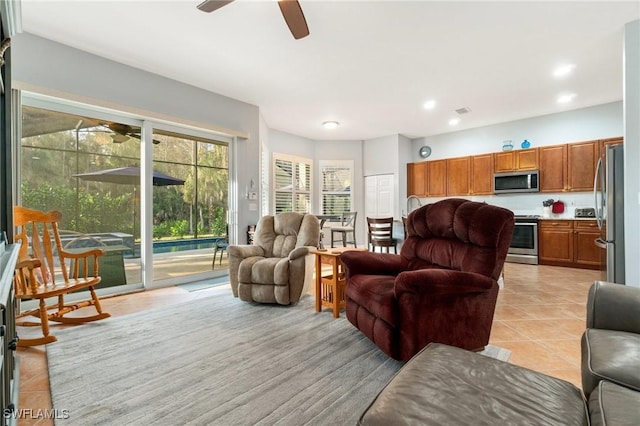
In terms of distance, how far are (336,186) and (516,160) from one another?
12.3 ft

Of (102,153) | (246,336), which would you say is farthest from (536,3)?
(102,153)

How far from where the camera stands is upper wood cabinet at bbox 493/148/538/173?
556 cm

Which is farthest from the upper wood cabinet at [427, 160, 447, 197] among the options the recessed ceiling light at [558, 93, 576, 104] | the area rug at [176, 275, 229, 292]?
the area rug at [176, 275, 229, 292]

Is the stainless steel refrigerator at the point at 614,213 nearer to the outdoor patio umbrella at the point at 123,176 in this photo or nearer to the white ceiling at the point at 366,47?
the white ceiling at the point at 366,47

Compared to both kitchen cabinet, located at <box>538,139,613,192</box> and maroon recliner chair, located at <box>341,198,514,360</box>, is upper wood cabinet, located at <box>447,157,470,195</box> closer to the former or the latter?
kitchen cabinet, located at <box>538,139,613,192</box>

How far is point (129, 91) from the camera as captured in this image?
356 cm

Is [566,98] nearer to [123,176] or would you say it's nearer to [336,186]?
[336,186]

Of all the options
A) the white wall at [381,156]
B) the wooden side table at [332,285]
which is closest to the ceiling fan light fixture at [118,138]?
the wooden side table at [332,285]

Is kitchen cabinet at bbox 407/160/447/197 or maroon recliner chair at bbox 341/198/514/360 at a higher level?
kitchen cabinet at bbox 407/160/447/197

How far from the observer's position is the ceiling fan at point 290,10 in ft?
6.99

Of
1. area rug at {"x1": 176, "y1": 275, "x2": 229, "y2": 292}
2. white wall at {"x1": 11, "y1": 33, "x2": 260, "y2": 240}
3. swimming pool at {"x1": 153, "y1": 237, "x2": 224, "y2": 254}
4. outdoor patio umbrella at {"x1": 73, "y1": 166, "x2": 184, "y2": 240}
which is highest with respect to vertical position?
white wall at {"x1": 11, "y1": 33, "x2": 260, "y2": 240}

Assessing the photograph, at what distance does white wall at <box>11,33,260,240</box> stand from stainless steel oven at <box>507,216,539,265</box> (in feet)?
15.9

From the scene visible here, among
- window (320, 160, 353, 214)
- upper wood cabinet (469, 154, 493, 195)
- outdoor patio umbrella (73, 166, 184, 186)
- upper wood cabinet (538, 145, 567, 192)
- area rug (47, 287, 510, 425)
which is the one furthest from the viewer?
window (320, 160, 353, 214)

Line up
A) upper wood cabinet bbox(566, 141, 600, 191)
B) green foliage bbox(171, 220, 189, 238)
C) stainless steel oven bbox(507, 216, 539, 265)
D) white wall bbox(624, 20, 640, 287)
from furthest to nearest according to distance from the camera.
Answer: stainless steel oven bbox(507, 216, 539, 265) < upper wood cabinet bbox(566, 141, 600, 191) < green foliage bbox(171, 220, 189, 238) < white wall bbox(624, 20, 640, 287)
